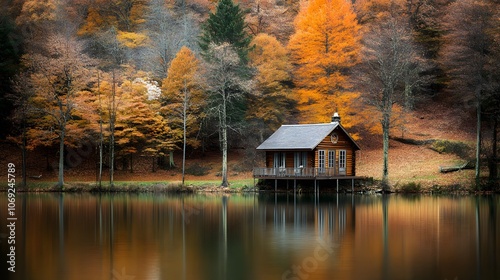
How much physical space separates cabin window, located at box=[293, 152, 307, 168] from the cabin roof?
0.96 m

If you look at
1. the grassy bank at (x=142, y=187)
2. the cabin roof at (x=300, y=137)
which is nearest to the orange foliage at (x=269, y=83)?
the cabin roof at (x=300, y=137)

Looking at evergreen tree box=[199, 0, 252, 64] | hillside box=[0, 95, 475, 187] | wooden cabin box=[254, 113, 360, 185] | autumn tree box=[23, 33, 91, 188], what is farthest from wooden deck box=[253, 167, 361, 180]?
autumn tree box=[23, 33, 91, 188]

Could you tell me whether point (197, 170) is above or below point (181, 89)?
below

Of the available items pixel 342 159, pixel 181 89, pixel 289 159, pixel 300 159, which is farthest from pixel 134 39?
pixel 342 159

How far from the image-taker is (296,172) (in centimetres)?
4453

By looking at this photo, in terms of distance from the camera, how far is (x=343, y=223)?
88.7ft

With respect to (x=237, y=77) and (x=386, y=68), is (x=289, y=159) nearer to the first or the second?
(x=237, y=77)

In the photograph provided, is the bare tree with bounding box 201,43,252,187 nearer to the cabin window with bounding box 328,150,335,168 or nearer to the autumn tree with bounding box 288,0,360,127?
the autumn tree with bounding box 288,0,360,127

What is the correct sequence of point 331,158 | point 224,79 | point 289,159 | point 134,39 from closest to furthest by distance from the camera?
point 331,158, point 289,159, point 224,79, point 134,39

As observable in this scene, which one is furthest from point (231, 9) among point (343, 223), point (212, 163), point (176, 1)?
point (343, 223)

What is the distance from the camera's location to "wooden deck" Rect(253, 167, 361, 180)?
43281mm

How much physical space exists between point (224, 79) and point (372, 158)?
44.4 feet

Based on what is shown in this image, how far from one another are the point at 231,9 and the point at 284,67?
21.7 feet

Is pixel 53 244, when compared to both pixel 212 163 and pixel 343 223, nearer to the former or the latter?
pixel 343 223
